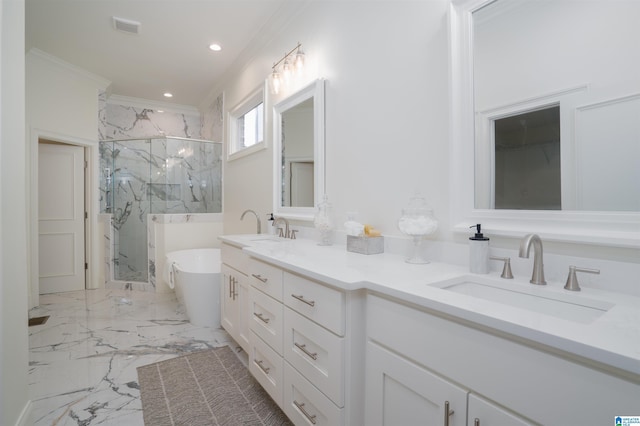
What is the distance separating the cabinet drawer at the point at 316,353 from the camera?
1.09 m

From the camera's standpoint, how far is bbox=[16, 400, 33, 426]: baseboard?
58.1 inches

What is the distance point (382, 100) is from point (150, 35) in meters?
2.70

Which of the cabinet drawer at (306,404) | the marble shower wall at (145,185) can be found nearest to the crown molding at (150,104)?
the marble shower wall at (145,185)

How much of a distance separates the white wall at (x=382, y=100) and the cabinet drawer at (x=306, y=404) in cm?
84

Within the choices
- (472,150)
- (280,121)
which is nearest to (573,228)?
(472,150)

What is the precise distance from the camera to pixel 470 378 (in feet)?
2.46

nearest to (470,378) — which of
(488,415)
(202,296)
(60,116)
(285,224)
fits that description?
(488,415)

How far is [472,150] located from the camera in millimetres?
1270

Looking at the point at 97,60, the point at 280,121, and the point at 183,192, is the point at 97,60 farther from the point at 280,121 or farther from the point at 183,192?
the point at 280,121

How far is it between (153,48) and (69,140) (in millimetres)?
1706

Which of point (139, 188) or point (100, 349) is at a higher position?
point (139, 188)

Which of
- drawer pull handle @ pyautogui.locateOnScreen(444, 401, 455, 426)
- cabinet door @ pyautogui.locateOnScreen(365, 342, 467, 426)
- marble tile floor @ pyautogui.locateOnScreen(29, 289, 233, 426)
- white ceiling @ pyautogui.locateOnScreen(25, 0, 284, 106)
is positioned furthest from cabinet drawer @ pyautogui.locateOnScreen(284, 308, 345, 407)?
white ceiling @ pyautogui.locateOnScreen(25, 0, 284, 106)

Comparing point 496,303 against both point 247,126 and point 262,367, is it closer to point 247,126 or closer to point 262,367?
point 262,367

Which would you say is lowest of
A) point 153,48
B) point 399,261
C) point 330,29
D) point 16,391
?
point 16,391
